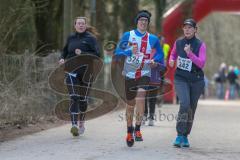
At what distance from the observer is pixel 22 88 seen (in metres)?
13.0

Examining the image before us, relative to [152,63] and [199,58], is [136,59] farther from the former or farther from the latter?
[199,58]

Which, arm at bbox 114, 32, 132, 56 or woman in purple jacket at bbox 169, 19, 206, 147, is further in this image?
arm at bbox 114, 32, 132, 56

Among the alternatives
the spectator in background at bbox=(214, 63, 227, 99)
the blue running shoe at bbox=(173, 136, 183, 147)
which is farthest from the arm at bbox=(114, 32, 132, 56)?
the spectator in background at bbox=(214, 63, 227, 99)

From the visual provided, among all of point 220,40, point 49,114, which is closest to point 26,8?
point 49,114

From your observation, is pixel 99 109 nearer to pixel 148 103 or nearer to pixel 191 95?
pixel 148 103

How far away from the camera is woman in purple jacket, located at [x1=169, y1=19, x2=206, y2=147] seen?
396 inches

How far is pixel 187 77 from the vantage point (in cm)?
1012

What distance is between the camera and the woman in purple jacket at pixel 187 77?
10047mm

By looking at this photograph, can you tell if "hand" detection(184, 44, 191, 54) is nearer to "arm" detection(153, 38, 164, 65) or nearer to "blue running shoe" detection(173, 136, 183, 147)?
"arm" detection(153, 38, 164, 65)

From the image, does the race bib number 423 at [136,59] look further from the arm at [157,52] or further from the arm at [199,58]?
the arm at [199,58]

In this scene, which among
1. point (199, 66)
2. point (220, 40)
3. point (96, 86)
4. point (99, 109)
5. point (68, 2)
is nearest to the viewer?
point (199, 66)

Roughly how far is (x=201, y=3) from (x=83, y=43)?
13.9m

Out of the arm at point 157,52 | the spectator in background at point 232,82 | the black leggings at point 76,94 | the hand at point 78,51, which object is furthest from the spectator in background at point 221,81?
the arm at point 157,52

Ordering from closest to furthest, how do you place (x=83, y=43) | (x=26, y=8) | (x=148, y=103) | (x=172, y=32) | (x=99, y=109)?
(x=83, y=43) < (x=26, y=8) < (x=148, y=103) < (x=99, y=109) < (x=172, y=32)
